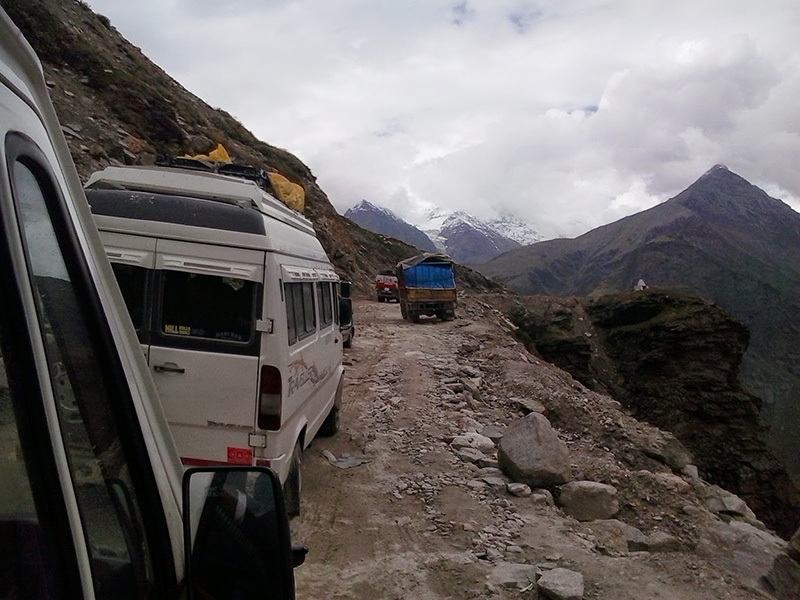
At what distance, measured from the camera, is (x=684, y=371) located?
1289 inches

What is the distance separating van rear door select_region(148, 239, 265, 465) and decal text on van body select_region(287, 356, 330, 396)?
45 centimetres

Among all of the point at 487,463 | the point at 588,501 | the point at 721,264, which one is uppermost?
the point at 721,264

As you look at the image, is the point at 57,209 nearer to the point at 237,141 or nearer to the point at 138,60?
the point at 138,60

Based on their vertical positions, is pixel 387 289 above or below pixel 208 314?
above

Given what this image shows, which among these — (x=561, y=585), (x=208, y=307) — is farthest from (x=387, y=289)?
(x=208, y=307)

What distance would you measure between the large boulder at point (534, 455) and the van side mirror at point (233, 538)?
5.88 metres

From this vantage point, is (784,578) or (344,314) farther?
(344,314)

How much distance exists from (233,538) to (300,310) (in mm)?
3743

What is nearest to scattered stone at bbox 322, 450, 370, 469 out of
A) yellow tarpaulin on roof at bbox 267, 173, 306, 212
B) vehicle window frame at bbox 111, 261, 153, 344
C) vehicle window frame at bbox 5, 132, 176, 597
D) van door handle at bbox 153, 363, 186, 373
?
van door handle at bbox 153, 363, 186, 373

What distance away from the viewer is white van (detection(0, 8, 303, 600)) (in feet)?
2.89

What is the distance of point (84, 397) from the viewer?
115 centimetres

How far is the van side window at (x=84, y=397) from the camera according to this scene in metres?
0.98

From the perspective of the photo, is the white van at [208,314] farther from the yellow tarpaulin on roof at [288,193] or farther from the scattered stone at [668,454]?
the scattered stone at [668,454]

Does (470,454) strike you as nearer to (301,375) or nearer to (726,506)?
(301,375)
